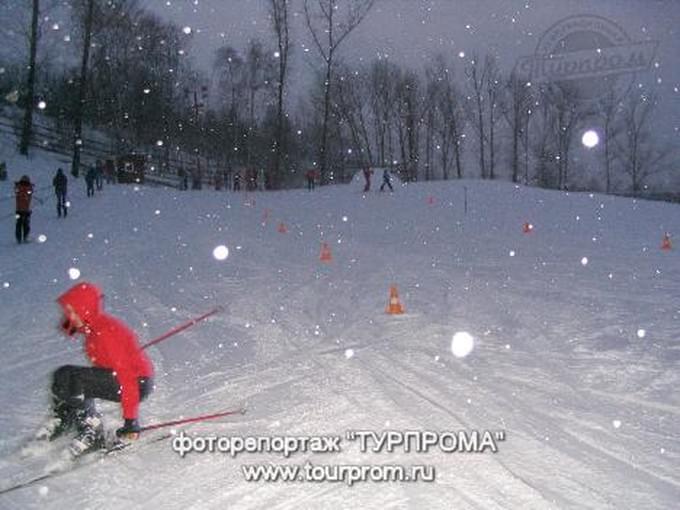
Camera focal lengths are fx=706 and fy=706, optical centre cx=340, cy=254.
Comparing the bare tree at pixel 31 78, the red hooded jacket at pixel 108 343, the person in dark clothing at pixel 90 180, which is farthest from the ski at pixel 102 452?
the bare tree at pixel 31 78

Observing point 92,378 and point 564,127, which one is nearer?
point 92,378

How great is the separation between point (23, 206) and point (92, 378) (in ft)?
48.4

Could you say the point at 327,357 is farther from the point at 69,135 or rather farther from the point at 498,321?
the point at 69,135

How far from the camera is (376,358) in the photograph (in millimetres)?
8266

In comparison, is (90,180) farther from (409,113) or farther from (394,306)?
(409,113)

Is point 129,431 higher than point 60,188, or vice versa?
point 60,188

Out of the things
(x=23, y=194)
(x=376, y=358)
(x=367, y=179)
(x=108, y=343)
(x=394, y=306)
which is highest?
(x=367, y=179)

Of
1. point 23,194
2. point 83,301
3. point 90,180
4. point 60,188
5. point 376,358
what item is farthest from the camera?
point 90,180

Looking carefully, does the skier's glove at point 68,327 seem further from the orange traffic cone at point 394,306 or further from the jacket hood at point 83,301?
the orange traffic cone at point 394,306

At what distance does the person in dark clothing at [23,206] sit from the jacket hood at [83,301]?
1441cm

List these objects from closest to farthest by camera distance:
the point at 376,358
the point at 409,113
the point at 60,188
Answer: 1. the point at 376,358
2. the point at 60,188
3. the point at 409,113

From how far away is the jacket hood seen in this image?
5.14 meters

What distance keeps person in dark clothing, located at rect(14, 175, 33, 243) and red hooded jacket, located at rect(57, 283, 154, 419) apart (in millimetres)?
14322

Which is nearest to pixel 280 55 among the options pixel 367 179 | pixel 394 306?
pixel 367 179
